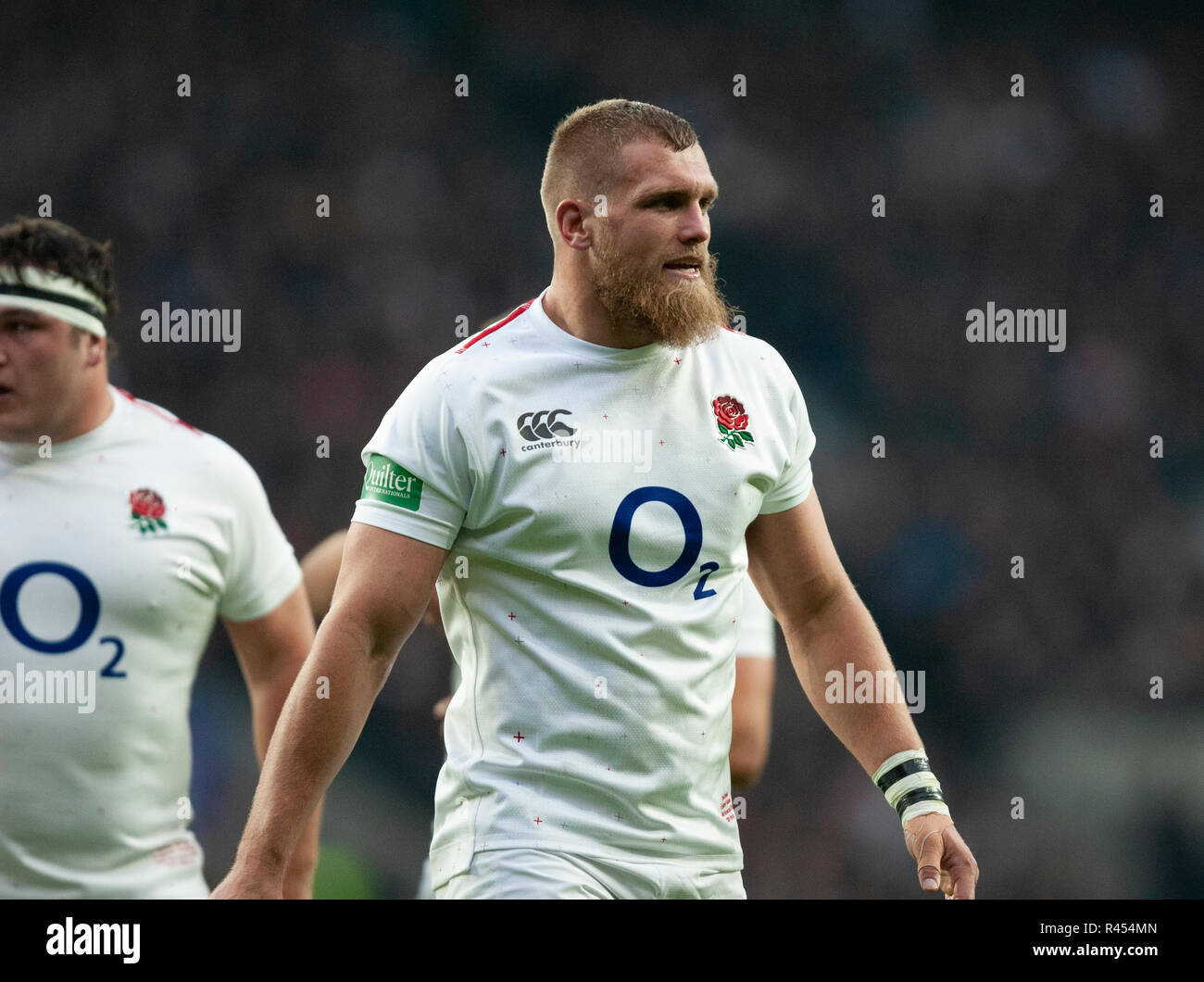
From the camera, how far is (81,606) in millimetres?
3635

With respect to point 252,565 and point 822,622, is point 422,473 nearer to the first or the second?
point 822,622

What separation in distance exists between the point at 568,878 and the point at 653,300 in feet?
3.72

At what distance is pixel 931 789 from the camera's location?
2947 mm

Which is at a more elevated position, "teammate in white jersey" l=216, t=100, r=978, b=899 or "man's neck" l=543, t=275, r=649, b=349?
"man's neck" l=543, t=275, r=649, b=349

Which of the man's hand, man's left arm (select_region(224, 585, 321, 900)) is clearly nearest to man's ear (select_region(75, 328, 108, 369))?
man's left arm (select_region(224, 585, 321, 900))

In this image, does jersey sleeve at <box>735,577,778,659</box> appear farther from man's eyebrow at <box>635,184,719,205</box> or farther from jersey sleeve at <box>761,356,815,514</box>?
man's eyebrow at <box>635,184,719,205</box>

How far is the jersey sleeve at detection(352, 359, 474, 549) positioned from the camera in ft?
9.07

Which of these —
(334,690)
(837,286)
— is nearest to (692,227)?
(334,690)

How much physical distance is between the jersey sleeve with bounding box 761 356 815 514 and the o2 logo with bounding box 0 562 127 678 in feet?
5.53

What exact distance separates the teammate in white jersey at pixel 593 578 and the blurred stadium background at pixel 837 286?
376 centimetres

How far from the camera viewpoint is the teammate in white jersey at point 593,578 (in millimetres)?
2717

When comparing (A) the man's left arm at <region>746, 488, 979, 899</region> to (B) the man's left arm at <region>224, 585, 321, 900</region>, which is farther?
(B) the man's left arm at <region>224, 585, 321, 900</region>

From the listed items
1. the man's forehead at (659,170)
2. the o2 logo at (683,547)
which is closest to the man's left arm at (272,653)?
the o2 logo at (683,547)

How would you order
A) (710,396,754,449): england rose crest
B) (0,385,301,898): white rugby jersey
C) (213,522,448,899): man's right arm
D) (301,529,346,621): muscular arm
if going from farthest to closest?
(301,529,346,621): muscular arm < (0,385,301,898): white rugby jersey < (710,396,754,449): england rose crest < (213,522,448,899): man's right arm
